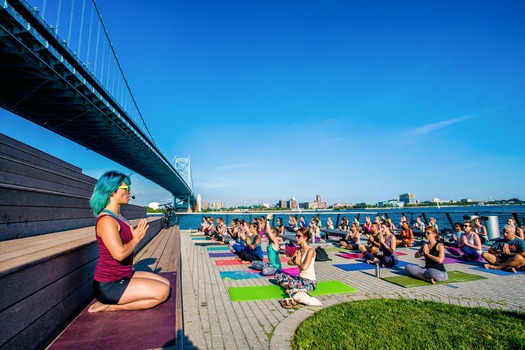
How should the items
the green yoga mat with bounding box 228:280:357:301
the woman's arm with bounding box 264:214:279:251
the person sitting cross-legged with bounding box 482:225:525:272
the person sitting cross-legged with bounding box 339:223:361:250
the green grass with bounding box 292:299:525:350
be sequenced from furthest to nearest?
the person sitting cross-legged with bounding box 339:223:361:250, the person sitting cross-legged with bounding box 482:225:525:272, the woman's arm with bounding box 264:214:279:251, the green yoga mat with bounding box 228:280:357:301, the green grass with bounding box 292:299:525:350

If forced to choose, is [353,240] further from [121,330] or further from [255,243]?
[121,330]

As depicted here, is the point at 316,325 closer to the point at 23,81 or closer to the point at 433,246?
the point at 433,246

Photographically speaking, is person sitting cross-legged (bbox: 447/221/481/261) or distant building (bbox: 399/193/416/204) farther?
distant building (bbox: 399/193/416/204)

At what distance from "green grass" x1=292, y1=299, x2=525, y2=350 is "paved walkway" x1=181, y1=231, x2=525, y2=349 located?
0.36 m

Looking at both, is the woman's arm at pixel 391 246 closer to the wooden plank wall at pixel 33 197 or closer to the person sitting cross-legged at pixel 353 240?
the person sitting cross-legged at pixel 353 240

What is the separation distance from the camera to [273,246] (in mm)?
7414

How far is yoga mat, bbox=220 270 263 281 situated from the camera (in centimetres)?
688

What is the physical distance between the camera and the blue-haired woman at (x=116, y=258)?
2.67m

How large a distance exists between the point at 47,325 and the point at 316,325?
3294 millimetres

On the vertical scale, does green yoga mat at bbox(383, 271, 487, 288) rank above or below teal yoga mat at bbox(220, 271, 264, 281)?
below

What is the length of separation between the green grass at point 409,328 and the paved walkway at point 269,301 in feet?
1.18

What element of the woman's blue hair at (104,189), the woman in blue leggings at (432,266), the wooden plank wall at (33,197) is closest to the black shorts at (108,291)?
the woman's blue hair at (104,189)

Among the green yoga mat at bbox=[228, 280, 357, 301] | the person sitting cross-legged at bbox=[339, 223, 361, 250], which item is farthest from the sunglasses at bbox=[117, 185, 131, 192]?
the person sitting cross-legged at bbox=[339, 223, 361, 250]

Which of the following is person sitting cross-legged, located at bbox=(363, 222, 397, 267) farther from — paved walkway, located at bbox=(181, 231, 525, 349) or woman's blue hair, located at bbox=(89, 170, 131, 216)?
woman's blue hair, located at bbox=(89, 170, 131, 216)
